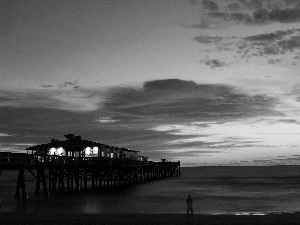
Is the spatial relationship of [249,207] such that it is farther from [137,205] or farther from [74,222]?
[74,222]

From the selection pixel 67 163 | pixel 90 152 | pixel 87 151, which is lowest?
pixel 67 163

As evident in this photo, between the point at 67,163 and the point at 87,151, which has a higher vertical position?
the point at 87,151

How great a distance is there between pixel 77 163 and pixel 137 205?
43.4 feet

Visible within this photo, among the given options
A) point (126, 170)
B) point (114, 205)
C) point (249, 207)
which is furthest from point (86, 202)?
point (126, 170)

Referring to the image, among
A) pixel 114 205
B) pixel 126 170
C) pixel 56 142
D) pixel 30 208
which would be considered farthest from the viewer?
pixel 126 170

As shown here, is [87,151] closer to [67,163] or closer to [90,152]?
[90,152]

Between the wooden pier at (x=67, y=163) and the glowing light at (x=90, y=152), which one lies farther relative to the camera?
the glowing light at (x=90, y=152)

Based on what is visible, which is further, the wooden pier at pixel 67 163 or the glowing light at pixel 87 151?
the glowing light at pixel 87 151

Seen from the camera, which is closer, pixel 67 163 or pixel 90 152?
pixel 67 163

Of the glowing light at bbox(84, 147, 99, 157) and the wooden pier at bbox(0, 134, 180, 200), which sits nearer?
the wooden pier at bbox(0, 134, 180, 200)

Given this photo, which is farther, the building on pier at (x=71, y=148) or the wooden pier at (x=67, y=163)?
the building on pier at (x=71, y=148)

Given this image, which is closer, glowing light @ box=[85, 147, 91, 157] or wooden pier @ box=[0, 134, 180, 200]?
wooden pier @ box=[0, 134, 180, 200]

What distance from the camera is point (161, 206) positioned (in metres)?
40.1

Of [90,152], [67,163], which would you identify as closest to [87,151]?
[90,152]
